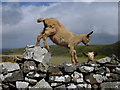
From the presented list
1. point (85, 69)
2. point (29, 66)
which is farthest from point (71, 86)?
point (29, 66)

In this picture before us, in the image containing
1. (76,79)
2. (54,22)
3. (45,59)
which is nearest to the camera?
(76,79)

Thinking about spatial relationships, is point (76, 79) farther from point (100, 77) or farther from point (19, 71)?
point (19, 71)

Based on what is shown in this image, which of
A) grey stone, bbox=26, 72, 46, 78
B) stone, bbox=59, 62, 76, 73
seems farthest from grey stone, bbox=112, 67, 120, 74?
grey stone, bbox=26, 72, 46, 78

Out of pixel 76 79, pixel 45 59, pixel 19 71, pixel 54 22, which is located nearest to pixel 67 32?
pixel 54 22

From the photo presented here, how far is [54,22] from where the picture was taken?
5.75 metres

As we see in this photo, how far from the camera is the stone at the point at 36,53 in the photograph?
520 centimetres

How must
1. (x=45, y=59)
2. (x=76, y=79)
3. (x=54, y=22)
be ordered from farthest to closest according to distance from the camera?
(x=54, y=22) → (x=45, y=59) → (x=76, y=79)

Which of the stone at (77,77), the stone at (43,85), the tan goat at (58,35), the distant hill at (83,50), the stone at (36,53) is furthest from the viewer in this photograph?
the distant hill at (83,50)

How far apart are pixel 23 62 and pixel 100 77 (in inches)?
90.9

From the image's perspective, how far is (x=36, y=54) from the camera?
17.2 feet

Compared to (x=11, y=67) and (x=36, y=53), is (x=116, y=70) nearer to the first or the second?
(x=36, y=53)

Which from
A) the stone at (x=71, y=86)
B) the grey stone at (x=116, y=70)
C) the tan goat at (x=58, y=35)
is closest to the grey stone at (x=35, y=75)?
the stone at (x=71, y=86)

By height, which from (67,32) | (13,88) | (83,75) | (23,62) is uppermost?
(67,32)

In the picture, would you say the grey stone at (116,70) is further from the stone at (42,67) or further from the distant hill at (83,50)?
the stone at (42,67)
